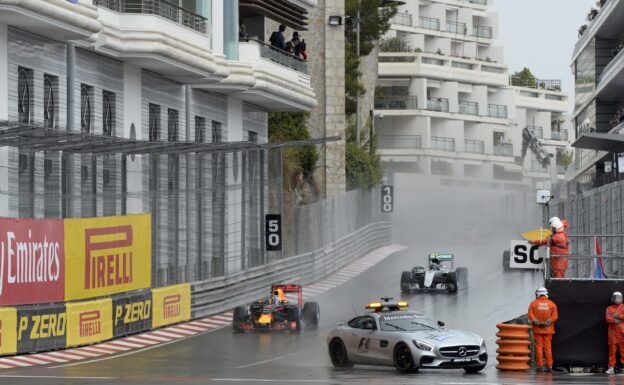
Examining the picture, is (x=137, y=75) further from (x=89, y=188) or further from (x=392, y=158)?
(x=392, y=158)

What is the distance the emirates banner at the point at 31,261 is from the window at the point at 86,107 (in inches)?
245

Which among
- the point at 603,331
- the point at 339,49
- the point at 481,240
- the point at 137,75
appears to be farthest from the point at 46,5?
the point at 481,240

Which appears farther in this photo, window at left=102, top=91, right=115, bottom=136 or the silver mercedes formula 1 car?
window at left=102, top=91, right=115, bottom=136

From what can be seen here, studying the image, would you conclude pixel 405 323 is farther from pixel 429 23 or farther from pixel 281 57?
pixel 429 23

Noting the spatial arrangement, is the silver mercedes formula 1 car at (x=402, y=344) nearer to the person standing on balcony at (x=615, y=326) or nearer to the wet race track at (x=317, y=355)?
the wet race track at (x=317, y=355)

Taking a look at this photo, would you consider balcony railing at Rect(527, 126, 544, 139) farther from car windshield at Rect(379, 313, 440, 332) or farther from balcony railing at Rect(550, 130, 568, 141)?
car windshield at Rect(379, 313, 440, 332)

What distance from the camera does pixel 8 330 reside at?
93.3ft

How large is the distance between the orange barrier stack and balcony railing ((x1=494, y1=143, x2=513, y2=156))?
96699 millimetres

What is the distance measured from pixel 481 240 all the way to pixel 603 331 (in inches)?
2200

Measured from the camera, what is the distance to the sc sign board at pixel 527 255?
27641 mm

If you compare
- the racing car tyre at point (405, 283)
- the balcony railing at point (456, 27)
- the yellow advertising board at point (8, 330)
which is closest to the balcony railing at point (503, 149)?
the balcony railing at point (456, 27)

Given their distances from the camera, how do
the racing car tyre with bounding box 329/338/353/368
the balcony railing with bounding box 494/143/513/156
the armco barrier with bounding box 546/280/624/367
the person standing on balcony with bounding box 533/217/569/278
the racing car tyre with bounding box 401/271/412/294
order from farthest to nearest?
the balcony railing with bounding box 494/143/513/156 → the racing car tyre with bounding box 401/271/412/294 → the racing car tyre with bounding box 329/338/353/368 → the person standing on balcony with bounding box 533/217/569/278 → the armco barrier with bounding box 546/280/624/367

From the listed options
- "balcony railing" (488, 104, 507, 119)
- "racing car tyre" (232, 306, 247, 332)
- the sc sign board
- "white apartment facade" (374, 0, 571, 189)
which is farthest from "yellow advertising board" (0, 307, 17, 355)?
"balcony railing" (488, 104, 507, 119)

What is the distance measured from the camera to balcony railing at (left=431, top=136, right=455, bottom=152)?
386 ft
